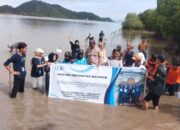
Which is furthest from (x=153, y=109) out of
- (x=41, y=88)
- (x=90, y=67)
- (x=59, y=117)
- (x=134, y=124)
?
(x=41, y=88)

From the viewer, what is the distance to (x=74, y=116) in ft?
33.7

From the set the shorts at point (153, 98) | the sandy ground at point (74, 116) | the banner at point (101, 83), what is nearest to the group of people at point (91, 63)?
the shorts at point (153, 98)

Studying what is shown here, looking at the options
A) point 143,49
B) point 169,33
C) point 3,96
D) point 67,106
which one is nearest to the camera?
point 67,106

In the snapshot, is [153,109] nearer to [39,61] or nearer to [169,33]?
[39,61]

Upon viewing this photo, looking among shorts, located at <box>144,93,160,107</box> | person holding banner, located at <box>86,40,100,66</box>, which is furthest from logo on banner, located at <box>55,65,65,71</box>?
shorts, located at <box>144,93,160,107</box>

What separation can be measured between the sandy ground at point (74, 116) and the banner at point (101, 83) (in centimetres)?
28

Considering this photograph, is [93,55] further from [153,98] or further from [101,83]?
[153,98]

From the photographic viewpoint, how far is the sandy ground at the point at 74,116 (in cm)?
944

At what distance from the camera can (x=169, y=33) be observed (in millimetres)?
40938

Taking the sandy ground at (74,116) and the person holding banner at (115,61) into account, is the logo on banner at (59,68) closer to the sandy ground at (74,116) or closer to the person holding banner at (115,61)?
the sandy ground at (74,116)

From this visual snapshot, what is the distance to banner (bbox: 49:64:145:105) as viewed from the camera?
11414mm

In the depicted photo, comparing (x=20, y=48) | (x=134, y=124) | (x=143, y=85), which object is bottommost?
(x=134, y=124)

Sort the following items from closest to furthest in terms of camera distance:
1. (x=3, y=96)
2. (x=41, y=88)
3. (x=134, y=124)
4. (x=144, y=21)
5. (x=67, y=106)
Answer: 1. (x=134, y=124)
2. (x=67, y=106)
3. (x=3, y=96)
4. (x=41, y=88)
5. (x=144, y=21)

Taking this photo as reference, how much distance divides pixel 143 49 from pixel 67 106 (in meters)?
5.84
